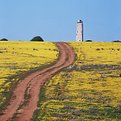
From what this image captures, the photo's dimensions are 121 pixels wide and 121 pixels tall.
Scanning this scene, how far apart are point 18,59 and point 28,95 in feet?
99.5

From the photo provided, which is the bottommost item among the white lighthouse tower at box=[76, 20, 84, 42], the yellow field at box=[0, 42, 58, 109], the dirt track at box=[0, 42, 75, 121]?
the dirt track at box=[0, 42, 75, 121]

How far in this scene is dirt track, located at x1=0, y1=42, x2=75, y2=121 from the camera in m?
35.4

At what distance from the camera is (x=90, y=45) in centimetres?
9712

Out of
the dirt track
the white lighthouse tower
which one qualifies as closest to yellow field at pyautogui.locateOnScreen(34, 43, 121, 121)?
the dirt track

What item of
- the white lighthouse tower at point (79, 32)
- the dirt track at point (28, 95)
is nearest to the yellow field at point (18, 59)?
the dirt track at point (28, 95)

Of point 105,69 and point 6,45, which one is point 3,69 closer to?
point 105,69

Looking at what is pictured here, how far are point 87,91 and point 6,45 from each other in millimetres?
48064

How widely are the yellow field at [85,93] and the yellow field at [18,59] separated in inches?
161

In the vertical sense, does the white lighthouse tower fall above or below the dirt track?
above

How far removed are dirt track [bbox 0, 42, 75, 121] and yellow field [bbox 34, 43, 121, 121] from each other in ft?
2.58

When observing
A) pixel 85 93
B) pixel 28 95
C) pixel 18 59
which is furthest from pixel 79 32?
pixel 28 95

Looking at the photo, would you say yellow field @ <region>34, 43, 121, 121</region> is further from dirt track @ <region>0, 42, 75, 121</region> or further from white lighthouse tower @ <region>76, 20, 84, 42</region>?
white lighthouse tower @ <region>76, 20, 84, 42</region>

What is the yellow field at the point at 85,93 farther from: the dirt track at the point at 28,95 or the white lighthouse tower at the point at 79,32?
the white lighthouse tower at the point at 79,32

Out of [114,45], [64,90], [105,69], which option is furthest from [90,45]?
[64,90]
